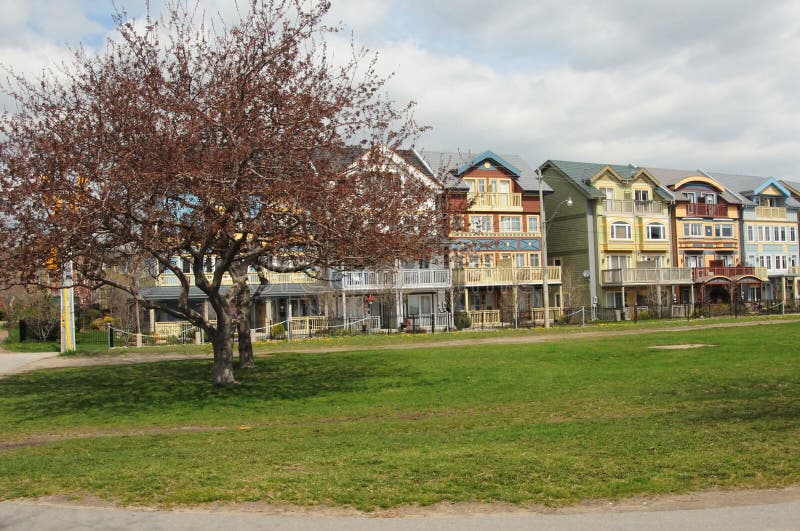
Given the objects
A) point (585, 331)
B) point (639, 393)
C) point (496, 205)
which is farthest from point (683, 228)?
point (639, 393)

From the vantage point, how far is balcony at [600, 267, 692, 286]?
2329 inches

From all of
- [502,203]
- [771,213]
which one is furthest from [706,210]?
[502,203]

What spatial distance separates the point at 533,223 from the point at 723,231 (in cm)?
2087

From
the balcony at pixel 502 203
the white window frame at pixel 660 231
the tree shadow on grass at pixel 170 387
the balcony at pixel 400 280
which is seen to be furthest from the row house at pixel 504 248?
the tree shadow on grass at pixel 170 387

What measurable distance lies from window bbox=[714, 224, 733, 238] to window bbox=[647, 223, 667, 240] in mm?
7060

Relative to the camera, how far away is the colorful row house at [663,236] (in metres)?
60.0

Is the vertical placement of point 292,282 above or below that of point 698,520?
above

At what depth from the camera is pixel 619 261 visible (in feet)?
202

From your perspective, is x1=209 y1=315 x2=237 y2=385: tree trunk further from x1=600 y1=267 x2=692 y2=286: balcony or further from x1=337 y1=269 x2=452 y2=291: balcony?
x1=600 y1=267 x2=692 y2=286: balcony

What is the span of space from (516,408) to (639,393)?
286 cm

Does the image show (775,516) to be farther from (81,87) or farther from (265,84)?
(81,87)

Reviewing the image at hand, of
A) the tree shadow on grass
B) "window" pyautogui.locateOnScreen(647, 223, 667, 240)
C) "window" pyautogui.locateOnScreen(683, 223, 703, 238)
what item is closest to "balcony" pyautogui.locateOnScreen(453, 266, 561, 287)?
"window" pyautogui.locateOnScreen(647, 223, 667, 240)

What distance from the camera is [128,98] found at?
1758 cm

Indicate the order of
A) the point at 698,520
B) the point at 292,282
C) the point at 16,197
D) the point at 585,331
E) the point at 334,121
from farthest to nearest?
the point at 292,282 → the point at 585,331 → the point at 334,121 → the point at 16,197 → the point at 698,520
